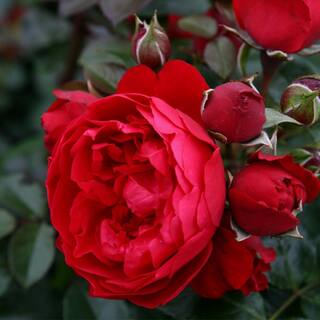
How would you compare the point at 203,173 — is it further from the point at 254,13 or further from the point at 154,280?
the point at 254,13

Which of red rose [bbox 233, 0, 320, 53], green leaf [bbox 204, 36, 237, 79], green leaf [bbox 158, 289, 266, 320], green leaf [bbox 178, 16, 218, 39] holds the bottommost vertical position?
green leaf [bbox 158, 289, 266, 320]

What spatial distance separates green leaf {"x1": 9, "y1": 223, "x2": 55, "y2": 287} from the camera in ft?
3.82

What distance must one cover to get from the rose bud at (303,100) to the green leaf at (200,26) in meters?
0.26

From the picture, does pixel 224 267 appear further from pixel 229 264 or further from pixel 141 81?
pixel 141 81

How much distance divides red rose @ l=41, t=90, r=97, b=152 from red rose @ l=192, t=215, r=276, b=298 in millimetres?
222

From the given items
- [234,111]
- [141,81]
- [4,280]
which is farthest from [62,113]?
[4,280]

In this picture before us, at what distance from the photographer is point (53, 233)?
3.95 feet

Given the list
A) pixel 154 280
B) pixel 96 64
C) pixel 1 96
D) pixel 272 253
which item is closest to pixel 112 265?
pixel 154 280

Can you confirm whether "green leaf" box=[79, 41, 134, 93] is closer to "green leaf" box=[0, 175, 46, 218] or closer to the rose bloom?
the rose bloom

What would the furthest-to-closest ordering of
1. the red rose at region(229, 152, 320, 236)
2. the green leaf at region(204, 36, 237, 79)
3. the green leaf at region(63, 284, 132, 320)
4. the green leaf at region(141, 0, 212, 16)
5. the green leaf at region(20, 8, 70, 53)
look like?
the green leaf at region(20, 8, 70, 53) → the green leaf at region(141, 0, 212, 16) → the green leaf at region(63, 284, 132, 320) → the green leaf at region(204, 36, 237, 79) → the red rose at region(229, 152, 320, 236)

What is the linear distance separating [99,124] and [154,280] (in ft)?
0.58

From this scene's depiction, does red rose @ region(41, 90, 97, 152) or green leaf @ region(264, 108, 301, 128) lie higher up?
green leaf @ region(264, 108, 301, 128)

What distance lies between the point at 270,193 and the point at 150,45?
256mm

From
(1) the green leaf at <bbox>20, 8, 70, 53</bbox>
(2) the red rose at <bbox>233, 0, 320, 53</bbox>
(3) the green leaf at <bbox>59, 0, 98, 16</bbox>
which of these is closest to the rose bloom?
(2) the red rose at <bbox>233, 0, 320, 53</bbox>
